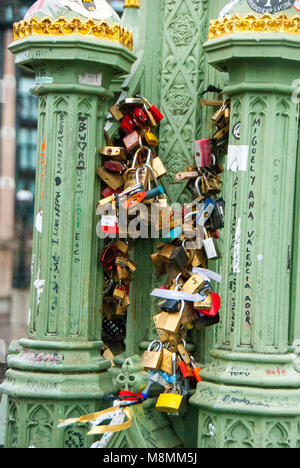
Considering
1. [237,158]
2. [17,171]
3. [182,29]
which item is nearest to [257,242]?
[237,158]

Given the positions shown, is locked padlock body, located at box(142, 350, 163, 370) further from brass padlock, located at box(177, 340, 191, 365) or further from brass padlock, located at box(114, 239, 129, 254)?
brass padlock, located at box(114, 239, 129, 254)

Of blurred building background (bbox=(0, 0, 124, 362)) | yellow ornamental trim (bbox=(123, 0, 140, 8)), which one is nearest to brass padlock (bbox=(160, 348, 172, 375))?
yellow ornamental trim (bbox=(123, 0, 140, 8))

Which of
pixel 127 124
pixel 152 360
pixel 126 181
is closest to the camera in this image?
pixel 152 360

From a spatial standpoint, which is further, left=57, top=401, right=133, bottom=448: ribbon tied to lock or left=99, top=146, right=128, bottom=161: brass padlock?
left=99, top=146, right=128, bottom=161: brass padlock

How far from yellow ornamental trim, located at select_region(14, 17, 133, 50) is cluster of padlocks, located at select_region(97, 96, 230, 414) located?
476 mm

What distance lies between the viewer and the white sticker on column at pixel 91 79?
5.75 meters

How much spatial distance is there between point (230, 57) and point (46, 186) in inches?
56.5

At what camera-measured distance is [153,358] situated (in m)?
5.61

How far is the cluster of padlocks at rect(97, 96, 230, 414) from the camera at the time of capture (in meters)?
5.65

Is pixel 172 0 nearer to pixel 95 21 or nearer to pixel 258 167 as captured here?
pixel 95 21

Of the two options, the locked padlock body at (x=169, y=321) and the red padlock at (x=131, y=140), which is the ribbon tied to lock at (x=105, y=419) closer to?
the locked padlock body at (x=169, y=321)

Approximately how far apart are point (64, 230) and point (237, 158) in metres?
1.20

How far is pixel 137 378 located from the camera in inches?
218

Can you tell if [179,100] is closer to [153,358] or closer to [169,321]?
[169,321]
